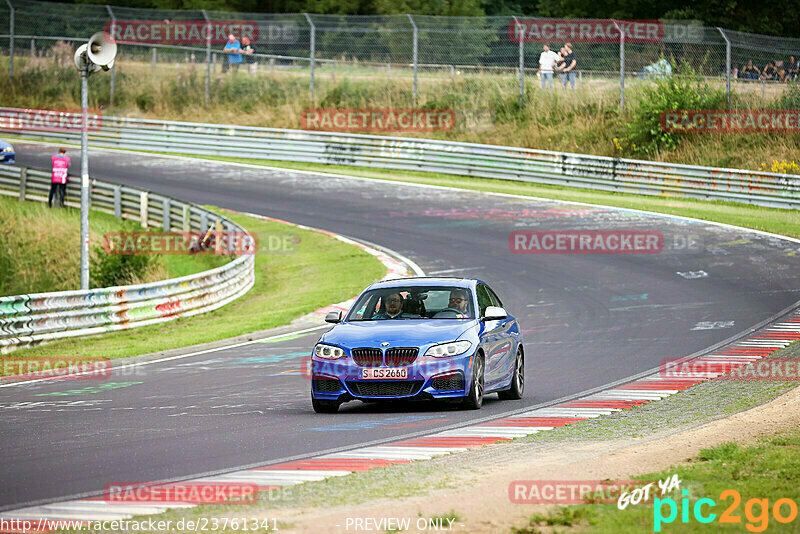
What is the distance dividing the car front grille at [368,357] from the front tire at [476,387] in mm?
972

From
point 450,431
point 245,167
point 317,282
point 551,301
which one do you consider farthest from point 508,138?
point 450,431

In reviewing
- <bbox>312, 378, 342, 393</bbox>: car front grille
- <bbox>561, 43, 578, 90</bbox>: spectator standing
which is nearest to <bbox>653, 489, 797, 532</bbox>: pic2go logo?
<bbox>312, 378, 342, 393</bbox>: car front grille

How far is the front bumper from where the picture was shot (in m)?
11.2

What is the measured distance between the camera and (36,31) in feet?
156

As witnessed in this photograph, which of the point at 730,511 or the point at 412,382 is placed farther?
the point at 412,382

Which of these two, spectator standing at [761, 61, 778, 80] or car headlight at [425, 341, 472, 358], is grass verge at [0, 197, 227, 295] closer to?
car headlight at [425, 341, 472, 358]

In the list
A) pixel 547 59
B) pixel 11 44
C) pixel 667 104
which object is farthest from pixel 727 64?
pixel 11 44

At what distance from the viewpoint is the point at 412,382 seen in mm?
11289

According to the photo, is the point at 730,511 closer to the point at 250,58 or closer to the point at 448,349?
the point at 448,349

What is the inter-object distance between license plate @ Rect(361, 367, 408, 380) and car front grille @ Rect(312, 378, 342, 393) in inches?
11.4

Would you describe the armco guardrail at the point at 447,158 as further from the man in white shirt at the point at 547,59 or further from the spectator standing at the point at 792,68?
the spectator standing at the point at 792,68

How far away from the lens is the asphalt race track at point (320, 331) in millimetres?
9461

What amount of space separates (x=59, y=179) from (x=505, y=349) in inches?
951

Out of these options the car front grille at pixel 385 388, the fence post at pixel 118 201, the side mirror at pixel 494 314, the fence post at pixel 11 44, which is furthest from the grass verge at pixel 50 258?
the fence post at pixel 11 44
